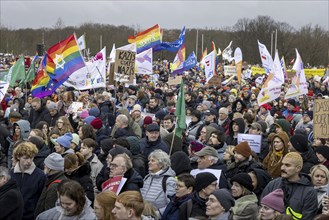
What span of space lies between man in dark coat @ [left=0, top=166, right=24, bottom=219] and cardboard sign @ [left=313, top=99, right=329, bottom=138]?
3.33m

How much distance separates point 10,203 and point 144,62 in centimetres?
1158

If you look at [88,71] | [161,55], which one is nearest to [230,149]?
[88,71]

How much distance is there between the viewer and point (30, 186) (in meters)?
5.76

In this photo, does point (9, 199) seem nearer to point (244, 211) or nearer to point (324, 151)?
point (244, 211)

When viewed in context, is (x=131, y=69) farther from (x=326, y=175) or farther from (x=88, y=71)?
(x=326, y=175)

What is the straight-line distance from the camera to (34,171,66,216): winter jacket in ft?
17.6

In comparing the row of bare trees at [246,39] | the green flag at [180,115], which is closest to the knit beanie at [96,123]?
the green flag at [180,115]

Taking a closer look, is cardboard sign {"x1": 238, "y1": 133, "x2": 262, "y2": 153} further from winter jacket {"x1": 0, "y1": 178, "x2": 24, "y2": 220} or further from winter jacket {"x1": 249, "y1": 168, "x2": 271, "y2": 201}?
winter jacket {"x1": 0, "y1": 178, "x2": 24, "y2": 220}

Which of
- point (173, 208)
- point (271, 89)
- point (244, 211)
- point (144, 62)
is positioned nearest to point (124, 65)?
point (271, 89)

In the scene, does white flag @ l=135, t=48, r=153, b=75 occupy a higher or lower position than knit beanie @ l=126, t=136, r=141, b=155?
higher

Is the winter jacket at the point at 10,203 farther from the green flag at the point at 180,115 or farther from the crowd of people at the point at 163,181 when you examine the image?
the green flag at the point at 180,115

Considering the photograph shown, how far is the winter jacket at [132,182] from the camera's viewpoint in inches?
219

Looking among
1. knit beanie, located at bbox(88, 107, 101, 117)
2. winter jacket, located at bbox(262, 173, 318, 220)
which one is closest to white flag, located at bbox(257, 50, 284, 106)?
knit beanie, located at bbox(88, 107, 101, 117)

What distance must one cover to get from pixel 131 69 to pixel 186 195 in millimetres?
7252
